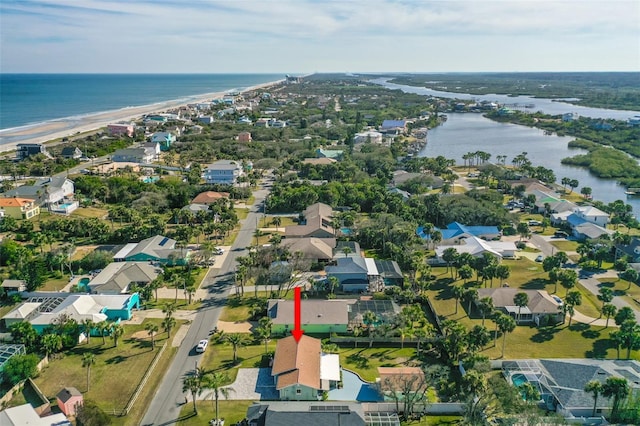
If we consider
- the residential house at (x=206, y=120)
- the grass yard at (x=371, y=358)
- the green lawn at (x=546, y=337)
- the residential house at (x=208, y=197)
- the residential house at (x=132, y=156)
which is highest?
the residential house at (x=206, y=120)

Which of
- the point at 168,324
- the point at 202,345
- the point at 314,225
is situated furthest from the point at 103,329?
the point at 314,225

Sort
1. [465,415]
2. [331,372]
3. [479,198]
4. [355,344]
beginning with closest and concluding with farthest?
[465,415] → [331,372] → [355,344] → [479,198]

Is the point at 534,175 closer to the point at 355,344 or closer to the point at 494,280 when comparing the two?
the point at 494,280

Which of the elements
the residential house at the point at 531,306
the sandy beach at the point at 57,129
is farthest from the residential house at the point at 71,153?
the residential house at the point at 531,306

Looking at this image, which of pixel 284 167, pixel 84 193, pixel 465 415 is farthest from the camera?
pixel 284 167

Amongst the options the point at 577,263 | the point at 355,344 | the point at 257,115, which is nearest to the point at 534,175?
the point at 577,263

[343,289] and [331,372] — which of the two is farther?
[343,289]

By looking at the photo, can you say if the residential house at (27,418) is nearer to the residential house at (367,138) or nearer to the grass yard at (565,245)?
the grass yard at (565,245)
